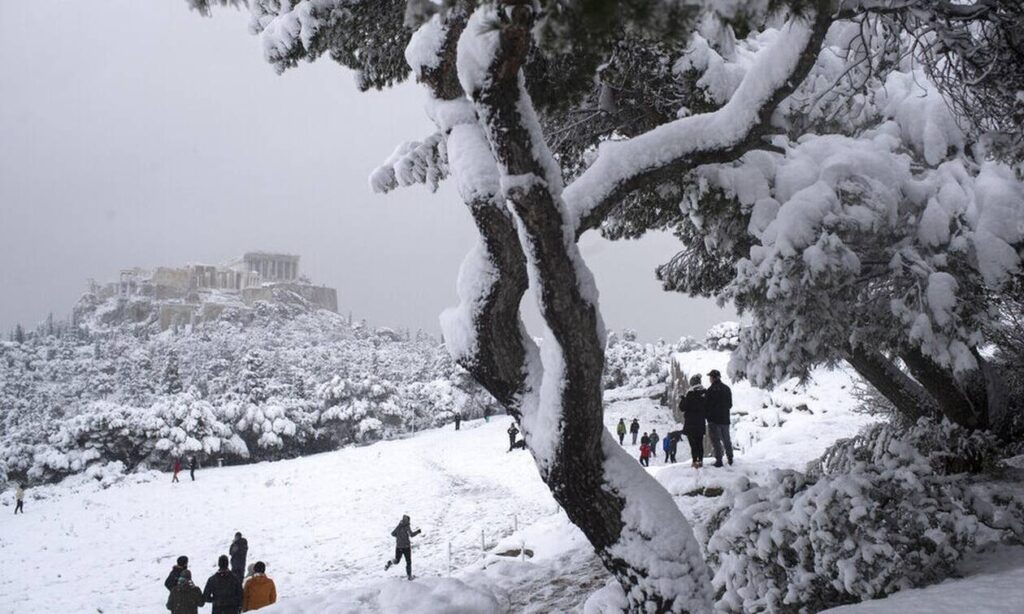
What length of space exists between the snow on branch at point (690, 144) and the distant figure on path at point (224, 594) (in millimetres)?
6204

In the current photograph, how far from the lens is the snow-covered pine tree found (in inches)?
96.5

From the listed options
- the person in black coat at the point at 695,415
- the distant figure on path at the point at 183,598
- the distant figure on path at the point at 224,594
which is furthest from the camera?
the person in black coat at the point at 695,415

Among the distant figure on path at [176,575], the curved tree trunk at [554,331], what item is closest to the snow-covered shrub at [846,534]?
the curved tree trunk at [554,331]

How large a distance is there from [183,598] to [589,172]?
728cm

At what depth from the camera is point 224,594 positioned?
6.96 m

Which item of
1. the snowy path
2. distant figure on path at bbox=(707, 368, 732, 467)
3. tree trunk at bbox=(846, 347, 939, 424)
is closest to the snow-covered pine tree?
tree trunk at bbox=(846, 347, 939, 424)

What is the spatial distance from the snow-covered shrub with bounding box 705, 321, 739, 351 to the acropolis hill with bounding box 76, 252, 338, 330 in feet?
414

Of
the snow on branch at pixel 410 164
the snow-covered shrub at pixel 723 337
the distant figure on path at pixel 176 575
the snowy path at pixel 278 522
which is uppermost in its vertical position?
the snow-covered shrub at pixel 723 337

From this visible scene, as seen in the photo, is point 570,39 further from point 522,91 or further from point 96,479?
point 96,479

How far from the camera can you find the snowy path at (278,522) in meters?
14.8

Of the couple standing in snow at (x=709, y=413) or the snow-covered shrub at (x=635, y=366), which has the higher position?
the snow-covered shrub at (x=635, y=366)

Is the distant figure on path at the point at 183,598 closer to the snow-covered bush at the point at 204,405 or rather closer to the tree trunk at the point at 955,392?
the tree trunk at the point at 955,392

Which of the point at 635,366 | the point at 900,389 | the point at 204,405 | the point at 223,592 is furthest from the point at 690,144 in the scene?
the point at 635,366

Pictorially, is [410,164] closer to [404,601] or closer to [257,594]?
[404,601]
